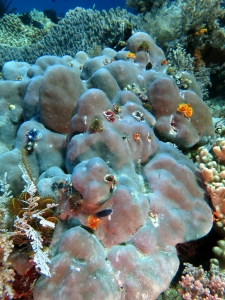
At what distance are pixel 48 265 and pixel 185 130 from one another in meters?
2.73

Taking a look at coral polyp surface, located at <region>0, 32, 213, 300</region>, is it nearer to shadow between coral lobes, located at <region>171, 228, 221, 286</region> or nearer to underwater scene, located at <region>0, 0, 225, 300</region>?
underwater scene, located at <region>0, 0, 225, 300</region>

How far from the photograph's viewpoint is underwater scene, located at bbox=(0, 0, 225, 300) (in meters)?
2.32

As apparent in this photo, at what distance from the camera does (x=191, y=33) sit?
6109 mm

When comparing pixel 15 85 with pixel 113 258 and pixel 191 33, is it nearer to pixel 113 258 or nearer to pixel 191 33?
pixel 113 258

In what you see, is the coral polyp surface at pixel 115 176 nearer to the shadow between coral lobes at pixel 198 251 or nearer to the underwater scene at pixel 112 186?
the underwater scene at pixel 112 186

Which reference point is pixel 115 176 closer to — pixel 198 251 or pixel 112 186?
pixel 112 186

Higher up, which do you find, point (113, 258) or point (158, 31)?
point (158, 31)

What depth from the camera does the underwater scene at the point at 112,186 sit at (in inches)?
91.4

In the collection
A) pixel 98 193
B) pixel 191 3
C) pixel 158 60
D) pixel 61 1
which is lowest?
pixel 98 193

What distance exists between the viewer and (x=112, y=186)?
2.57 metres

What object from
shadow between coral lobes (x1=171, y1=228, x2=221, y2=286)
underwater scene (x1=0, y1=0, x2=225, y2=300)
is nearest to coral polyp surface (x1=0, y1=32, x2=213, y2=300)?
underwater scene (x1=0, y1=0, x2=225, y2=300)

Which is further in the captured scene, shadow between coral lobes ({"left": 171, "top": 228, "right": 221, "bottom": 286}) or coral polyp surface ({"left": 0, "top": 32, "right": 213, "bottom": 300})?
shadow between coral lobes ({"left": 171, "top": 228, "right": 221, "bottom": 286})

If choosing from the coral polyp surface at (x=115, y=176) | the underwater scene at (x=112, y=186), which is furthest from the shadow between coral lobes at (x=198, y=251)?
the coral polyp surface at (x=115, y=176)

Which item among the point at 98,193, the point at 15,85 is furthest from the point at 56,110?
the point at 98,193
